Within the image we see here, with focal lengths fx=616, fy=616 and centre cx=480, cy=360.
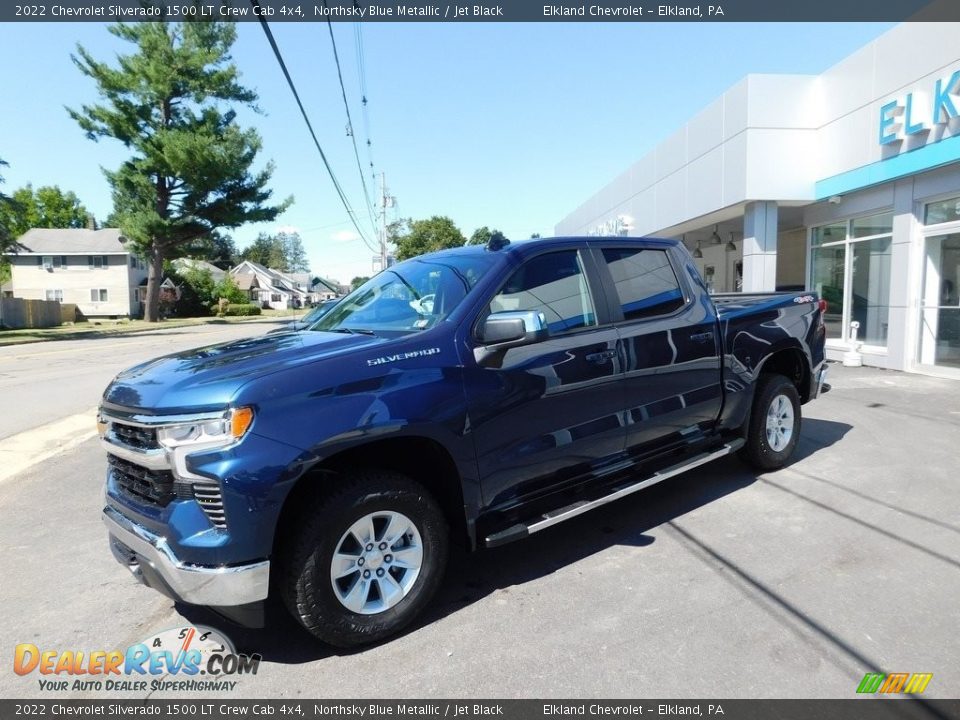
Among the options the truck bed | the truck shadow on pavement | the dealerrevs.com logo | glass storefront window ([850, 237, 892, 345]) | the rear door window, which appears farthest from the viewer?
glass storefront window ([850, 237, 892, 345])

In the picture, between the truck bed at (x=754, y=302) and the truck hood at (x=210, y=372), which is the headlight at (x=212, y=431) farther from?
the truck bed at (x=754, y=302)

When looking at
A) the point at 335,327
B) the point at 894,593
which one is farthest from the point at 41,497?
the point at 894,593

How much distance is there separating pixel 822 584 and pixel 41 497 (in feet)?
19.9

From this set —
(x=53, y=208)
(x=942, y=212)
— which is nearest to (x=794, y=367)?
(x=942, y=212)

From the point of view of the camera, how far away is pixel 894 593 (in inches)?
130

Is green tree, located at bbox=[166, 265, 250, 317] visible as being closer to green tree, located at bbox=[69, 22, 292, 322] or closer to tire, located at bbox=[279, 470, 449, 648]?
green tree, located at bbox=[69, 22, 292, 322]

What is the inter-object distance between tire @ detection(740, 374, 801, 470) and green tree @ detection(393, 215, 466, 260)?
6160 centimetres

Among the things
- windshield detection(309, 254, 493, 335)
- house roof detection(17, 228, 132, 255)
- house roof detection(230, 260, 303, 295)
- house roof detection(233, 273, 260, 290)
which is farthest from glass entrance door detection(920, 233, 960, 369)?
house roof detection(230, 260, 303, 295)

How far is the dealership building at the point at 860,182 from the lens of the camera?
32.5 feet

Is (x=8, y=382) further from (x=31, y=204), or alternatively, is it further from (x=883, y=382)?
(x=31, y=204)

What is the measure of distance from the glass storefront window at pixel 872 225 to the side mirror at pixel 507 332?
1105cm

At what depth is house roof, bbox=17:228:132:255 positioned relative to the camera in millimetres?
51844

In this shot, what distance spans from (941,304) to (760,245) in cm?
399

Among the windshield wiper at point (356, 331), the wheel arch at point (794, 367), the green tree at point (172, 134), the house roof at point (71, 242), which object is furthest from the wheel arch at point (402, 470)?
the house roof at point (71, 242)
